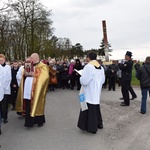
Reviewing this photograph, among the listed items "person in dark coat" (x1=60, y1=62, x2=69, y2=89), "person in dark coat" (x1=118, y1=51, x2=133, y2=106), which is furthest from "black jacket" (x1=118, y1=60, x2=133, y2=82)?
"person in dark coat" (x1=60, y1=62, x2=69, y2=89)

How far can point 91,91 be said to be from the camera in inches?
259

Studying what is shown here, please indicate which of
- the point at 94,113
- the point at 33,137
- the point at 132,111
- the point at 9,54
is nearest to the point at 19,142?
the point at 33,137

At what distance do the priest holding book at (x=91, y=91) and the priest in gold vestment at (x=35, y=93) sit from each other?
1166 millimetres

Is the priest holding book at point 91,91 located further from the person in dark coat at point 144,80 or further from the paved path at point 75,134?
the person in dark coat at point 144,80

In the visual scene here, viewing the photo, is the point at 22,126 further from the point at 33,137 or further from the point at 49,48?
the point at 49,48

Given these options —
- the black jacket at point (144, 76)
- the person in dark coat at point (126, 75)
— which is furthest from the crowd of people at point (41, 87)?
the person in dark coat at point (126, 75)

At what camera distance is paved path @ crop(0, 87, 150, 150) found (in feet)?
18.5

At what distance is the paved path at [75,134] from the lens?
564cm

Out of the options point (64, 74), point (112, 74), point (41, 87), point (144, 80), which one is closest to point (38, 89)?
point (41, 87)

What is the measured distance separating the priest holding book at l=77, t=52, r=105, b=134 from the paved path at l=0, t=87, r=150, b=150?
0.23 meters

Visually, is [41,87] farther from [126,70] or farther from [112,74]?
[112,74]

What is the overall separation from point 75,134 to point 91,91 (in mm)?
1075

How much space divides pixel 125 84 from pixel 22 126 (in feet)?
13.6

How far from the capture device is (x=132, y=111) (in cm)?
884
